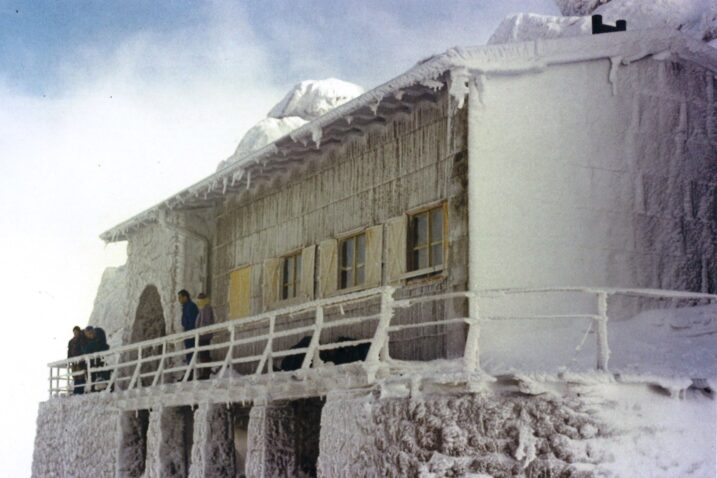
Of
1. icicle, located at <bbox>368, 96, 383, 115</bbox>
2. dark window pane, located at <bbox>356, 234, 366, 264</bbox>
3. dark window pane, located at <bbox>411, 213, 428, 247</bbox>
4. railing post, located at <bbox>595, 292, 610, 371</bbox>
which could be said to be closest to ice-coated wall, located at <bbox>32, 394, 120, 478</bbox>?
dark window pane, located at <bbox>356, 234, 366, 264</bbox>

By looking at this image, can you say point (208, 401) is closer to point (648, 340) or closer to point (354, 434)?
point (354, 434)

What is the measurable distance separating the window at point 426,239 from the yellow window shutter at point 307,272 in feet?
9.41

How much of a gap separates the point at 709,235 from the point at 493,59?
15.0 feet

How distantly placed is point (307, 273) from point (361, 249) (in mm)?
1576

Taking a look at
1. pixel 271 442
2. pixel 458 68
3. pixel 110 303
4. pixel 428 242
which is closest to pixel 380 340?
pixel 428 242

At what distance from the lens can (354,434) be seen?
1151cm

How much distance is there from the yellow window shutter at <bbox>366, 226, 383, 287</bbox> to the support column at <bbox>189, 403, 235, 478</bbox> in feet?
10.2

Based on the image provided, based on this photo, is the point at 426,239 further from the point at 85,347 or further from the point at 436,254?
the point at 85,347

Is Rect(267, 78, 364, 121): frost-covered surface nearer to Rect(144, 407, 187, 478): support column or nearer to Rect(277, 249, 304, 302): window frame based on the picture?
Rect(277, 249, 304, 302): window frame

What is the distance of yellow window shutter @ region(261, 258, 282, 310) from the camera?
18.4 metres

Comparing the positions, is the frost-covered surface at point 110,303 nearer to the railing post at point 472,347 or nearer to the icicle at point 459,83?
the icicle at point 459,83

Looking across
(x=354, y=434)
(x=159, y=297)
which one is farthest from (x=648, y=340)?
(x=159, y=297)

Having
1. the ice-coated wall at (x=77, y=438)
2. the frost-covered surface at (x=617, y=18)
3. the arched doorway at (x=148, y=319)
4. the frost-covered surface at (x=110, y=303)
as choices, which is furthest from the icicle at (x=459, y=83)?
the frost-covered surface at (x=110, y=303)

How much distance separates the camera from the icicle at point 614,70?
14422mm
